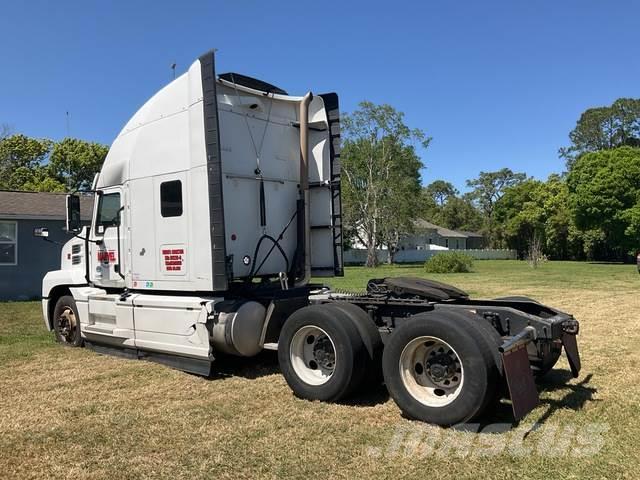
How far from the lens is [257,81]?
7867 millimetres

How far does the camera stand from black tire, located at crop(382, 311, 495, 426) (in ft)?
15.8

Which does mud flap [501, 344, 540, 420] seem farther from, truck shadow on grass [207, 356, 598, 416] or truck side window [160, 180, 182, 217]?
truck side window [160, 180, 182, 217]

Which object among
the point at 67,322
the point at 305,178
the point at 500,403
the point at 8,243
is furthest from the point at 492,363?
the point at 8,243

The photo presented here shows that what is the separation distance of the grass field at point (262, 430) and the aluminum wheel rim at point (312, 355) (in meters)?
0.31

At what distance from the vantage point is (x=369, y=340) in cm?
582

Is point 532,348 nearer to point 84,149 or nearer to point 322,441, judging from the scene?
point 322,441

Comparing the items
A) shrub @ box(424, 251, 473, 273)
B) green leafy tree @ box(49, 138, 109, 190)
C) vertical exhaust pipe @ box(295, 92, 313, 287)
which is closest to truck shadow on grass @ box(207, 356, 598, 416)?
vertical exhaust pipe @ box(295, 92, 313, 287)

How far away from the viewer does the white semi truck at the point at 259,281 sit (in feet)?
17.3

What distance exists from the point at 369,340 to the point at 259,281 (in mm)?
2676

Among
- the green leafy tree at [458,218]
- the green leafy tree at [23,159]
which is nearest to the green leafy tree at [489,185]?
the green leafy tree at [458,218]

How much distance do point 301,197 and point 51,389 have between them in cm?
407

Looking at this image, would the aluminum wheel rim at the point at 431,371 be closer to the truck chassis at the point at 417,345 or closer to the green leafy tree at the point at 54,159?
the truck chassis at the point at 417,345

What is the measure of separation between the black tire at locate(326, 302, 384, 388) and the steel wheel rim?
18.0 ft

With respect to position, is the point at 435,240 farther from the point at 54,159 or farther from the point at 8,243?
the point at 8,243
